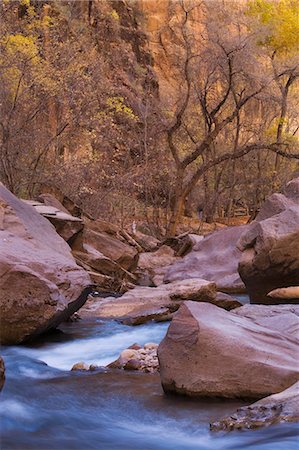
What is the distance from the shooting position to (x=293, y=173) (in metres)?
27.3

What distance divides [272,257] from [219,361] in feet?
15.0

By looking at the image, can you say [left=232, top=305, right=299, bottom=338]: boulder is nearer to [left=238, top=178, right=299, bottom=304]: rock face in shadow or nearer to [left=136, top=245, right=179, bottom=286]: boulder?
[left=238, top=178, right=299, bottom=304]: rock face in shadow

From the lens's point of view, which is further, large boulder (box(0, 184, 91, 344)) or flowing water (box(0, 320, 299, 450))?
large boulder (box(0, 184, 91, 344))

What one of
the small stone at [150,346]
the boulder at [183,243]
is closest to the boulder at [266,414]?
the small stone at [150,346]

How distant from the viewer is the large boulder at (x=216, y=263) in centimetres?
1254

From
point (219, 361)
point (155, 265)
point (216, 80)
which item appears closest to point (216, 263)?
point (155, 265)

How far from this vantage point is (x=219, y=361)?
15.9ft

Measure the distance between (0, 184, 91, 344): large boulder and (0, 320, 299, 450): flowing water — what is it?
1.22 feet

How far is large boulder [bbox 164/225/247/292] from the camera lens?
12.5 metres

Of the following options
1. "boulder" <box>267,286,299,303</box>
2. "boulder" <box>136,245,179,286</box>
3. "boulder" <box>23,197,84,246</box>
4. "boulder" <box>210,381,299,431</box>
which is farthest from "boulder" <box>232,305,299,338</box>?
"boulder" <box>136,245,179,286</box>

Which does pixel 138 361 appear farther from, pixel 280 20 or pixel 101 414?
pixel 280 20

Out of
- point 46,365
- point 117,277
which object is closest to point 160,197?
point 117,277

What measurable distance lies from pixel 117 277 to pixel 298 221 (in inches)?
167

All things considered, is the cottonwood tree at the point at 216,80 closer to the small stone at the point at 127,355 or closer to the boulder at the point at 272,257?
the boulder at the point at 272,257
